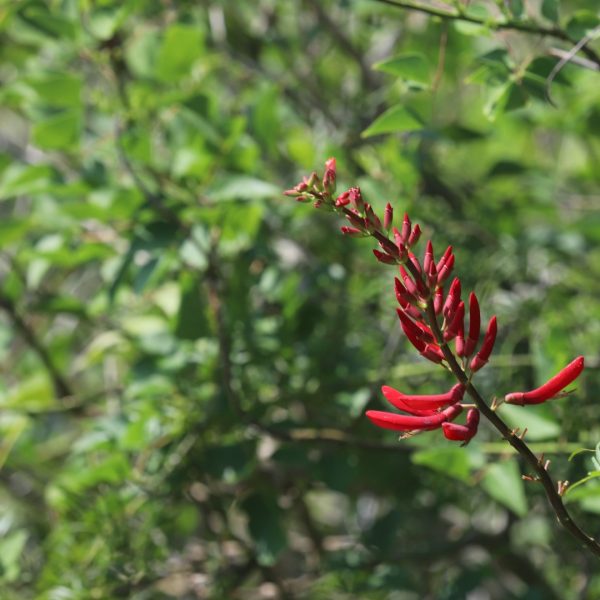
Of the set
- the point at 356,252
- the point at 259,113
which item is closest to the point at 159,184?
the point at 259,113

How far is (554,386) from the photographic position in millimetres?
727

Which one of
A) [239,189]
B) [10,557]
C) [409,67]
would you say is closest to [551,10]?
[409,67]

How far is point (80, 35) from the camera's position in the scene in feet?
5.35

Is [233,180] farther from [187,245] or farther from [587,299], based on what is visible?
[587,299]

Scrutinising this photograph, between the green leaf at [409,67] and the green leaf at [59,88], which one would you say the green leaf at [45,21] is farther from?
the green leaf at [409,67]

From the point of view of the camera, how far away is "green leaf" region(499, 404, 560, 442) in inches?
51.4

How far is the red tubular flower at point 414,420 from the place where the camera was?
0.72m

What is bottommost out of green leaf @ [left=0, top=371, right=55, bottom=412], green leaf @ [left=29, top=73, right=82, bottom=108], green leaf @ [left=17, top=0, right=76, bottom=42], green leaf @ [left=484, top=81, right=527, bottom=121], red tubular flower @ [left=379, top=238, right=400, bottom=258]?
green leaf @ [left=0, top=371, right=55, bottom=412]

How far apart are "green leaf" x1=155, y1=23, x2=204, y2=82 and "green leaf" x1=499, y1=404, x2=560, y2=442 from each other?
0.75m

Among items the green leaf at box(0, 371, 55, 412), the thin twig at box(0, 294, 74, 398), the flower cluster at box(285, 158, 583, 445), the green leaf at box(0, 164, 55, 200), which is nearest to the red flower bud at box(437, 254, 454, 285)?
the flower cluster at box(285, 158, 583, 445)

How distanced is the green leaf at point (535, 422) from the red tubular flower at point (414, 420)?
1.92ft

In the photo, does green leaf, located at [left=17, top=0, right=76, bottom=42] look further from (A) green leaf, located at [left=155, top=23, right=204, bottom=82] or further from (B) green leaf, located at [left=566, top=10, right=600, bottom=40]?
(B) green leaf, located at [left=566, top=10, right=600, bottom=40]

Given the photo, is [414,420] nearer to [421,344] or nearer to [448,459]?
[421,344]

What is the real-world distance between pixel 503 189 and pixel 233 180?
978mm
